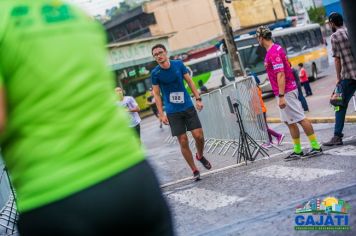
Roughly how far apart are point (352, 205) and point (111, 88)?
3146 mm

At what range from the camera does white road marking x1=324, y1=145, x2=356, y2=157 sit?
6577 mm

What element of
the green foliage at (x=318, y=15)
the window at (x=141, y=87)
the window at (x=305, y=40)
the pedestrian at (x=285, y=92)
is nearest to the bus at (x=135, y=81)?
the window at (x=141, y=87)

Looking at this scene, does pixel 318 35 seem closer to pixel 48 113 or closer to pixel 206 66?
pixel 206 66

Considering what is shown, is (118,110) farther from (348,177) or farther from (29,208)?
(348,177)

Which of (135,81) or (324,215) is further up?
(324,215)

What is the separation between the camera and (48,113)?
4.91 feet

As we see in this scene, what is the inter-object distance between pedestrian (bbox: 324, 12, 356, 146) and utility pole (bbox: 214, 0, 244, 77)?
488 inches

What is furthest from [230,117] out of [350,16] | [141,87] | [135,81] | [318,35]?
[135,81]

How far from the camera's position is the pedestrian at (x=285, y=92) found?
7043 mm

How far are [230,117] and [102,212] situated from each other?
951 cm

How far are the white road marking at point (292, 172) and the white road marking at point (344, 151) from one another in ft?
2.20

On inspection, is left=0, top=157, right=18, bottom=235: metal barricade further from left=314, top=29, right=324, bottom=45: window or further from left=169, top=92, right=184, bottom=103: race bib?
left=314, top=29, right=324, bottom=45: window

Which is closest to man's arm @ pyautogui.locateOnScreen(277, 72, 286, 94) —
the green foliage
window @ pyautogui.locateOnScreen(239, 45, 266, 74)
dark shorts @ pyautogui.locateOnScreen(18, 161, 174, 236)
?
dark shorts @ pyautogui.locateOnScreen(18, 161, 174, 236)

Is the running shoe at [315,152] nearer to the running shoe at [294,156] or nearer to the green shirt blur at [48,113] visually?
the running shoe at [294,156]
